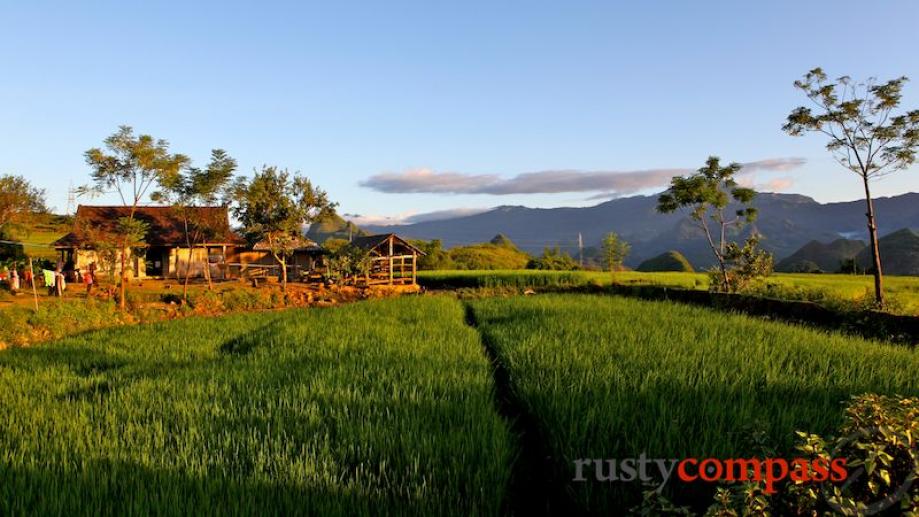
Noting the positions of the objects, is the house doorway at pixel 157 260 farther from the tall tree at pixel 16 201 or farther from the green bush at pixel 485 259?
the green bush at pixel 485 259

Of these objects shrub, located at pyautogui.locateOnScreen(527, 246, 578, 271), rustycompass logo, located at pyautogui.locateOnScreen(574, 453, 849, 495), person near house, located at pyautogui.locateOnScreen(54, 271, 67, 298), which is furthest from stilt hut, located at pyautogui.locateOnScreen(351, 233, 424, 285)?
rustycompass logo, located at pyautogui.locateOnScreen(574, 453, 849, 495)

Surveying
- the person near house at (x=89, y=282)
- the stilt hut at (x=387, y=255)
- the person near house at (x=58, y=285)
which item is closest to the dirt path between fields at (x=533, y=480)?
the person near house at (x=89, y=282)

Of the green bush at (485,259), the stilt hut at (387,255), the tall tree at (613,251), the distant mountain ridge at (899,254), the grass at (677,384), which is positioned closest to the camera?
the grass at (677,384)

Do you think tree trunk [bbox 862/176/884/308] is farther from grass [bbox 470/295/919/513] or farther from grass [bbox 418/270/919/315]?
grass [bbox 470/295/919/513]

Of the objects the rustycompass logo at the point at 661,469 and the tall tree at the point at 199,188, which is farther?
the tall tree at the point at 199,188

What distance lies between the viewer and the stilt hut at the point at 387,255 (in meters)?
31.8

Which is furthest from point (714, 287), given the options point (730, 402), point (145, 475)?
point (145, 475)

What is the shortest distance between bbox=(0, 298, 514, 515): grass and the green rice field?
0.02 metres

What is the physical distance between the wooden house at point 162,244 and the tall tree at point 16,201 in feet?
7.65

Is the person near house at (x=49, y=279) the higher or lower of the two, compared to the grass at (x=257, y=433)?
higher

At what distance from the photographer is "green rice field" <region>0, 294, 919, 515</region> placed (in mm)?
3549

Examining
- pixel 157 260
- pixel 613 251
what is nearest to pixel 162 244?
pixel 157 260

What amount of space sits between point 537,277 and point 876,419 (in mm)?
29105

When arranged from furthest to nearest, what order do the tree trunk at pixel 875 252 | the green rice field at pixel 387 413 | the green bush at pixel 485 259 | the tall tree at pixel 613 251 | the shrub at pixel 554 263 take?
the green bush at pixel 485 259 → the shrub at pixel 554 263 → the tall tree at pixel 613 251 → the tree trunk at pixel 875 252 → the green rice field at pixel 387 413
